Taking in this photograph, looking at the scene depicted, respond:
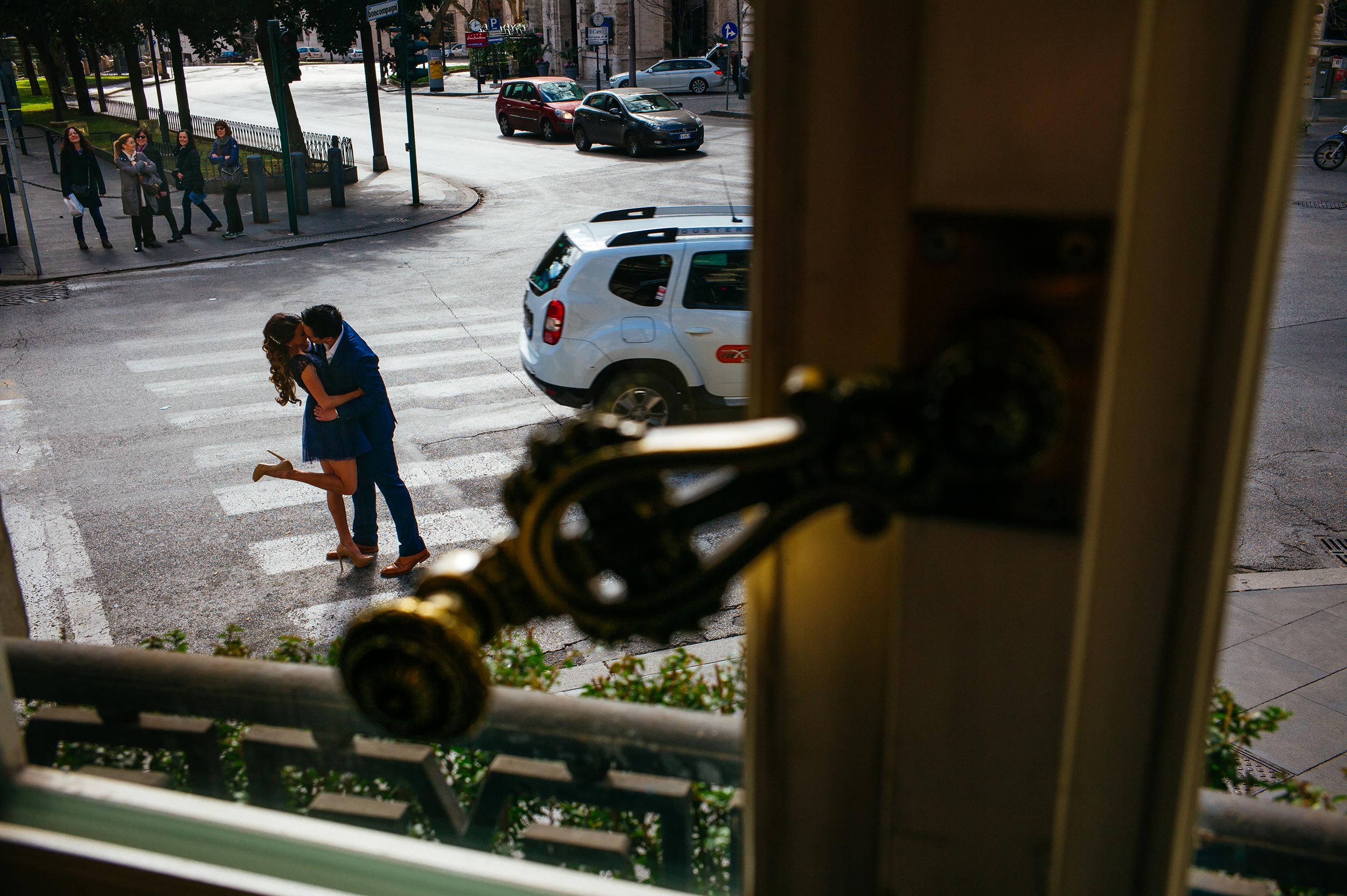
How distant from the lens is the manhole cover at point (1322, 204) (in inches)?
723

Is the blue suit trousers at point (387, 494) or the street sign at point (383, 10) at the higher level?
the street sign at point (383, 10)

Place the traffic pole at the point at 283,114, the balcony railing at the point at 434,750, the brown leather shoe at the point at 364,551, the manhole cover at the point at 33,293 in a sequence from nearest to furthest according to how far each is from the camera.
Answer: the balcony railing at the point at 434,750
the brown leather shoe at the point at 364,551
the manhole cover at the point at 33,293
the traffic pole at the point at 283,114

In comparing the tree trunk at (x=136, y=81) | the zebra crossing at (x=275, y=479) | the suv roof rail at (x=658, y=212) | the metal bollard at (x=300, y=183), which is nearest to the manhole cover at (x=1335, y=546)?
the suv roof rail at (x=658, y=212)

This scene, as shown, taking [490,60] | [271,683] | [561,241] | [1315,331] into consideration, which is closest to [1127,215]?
[271,683]

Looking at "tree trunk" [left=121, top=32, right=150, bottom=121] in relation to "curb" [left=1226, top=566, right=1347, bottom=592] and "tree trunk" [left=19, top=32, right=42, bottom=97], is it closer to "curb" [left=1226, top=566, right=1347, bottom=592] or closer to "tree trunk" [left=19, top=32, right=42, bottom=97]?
"tree trunk" [left=19, top=32, right=42, bottom=97]

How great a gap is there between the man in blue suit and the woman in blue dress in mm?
59

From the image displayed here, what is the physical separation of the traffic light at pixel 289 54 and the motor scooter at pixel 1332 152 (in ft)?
65.6

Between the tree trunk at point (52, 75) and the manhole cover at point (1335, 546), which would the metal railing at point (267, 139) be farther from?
the manhole cover at point (1335, 546)

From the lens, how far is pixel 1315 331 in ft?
37.5

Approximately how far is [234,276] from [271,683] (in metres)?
14.5

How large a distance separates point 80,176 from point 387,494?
1257 cm

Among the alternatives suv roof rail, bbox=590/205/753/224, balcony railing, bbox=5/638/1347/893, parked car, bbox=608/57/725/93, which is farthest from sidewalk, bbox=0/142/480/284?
parked car, bbox=608/57/725/93

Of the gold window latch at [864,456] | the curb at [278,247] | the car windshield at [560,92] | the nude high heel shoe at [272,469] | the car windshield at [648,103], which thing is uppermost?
the gold window latch at [864,456]

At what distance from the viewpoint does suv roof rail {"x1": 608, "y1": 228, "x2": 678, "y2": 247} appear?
307 inches
